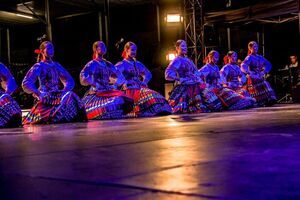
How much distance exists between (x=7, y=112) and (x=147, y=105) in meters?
2.50

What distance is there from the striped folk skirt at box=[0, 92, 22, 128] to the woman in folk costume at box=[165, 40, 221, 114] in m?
3.25

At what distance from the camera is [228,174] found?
169 cm

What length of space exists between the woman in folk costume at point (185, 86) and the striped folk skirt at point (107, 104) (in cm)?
130

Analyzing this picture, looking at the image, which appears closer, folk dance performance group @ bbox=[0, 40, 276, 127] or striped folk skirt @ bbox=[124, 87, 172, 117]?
folk dance performance group @ bbox=[0, 40, 276, 127]

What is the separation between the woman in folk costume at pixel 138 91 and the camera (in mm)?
A: 7832

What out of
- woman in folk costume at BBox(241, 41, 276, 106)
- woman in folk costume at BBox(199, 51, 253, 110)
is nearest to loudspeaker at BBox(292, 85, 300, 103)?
woman in folk costume at BBox(241, 41, 276, 106)

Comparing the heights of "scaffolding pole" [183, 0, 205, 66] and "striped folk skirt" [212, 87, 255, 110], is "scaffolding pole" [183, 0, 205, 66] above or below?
above

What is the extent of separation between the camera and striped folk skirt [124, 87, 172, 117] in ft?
25.7

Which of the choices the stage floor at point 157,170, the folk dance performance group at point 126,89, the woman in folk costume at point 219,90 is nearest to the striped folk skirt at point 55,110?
the folk dance performance group at point 126,89

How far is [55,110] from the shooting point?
265 inches

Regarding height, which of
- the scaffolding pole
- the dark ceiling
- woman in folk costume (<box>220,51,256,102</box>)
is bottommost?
woman in folk costume (<box>220,51,256,102</box>)

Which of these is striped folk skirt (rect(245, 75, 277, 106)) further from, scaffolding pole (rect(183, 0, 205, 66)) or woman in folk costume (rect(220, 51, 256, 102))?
scaffolding pole (rect(183, 0, 205, 66))

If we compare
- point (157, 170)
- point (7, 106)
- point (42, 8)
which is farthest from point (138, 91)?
point (42, 8)

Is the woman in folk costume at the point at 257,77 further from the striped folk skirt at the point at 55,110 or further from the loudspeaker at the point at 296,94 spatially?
the striped folk skirt at the point at 55,110
